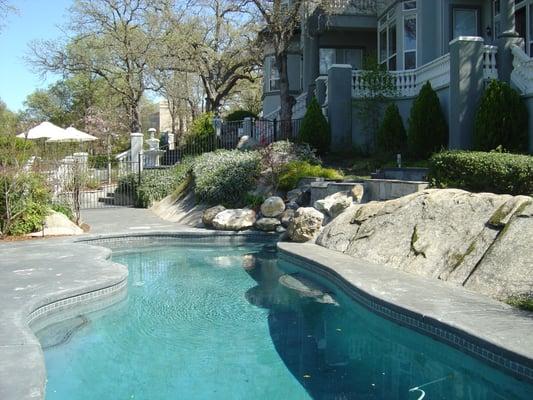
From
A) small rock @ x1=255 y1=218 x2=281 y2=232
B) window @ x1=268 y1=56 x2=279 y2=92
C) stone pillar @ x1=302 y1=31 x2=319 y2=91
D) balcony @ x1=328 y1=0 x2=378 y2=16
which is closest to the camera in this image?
small rock @ x1=255 y1=218 x2=281 y2=232

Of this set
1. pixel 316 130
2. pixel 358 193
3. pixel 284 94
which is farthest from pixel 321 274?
pixel 284 94

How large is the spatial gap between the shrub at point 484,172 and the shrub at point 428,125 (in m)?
4.92

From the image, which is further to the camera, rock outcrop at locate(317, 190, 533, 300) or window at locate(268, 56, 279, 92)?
window at locate(268, 56, 279, 92)

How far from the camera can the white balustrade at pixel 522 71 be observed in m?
14.3

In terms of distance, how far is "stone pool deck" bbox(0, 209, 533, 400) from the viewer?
5105 mm

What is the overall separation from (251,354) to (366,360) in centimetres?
129

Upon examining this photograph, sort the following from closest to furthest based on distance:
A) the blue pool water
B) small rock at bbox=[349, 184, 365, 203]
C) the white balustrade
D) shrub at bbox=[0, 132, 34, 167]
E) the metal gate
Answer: the blue pool water, shrub at bbox=[0, 132, 34, 167], small rock at bbox=[349, 184, 365, 203], the white balustrade, the metal gate

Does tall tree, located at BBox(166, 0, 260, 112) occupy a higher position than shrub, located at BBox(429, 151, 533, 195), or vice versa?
tall tree, located at BBox(166, 0, 260, 112)

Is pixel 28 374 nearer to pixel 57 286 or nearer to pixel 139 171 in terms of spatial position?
pixel 57 286

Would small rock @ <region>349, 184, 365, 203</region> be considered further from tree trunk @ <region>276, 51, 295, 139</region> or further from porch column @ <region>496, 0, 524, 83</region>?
tree trunk @ <region>276, 51, 295, 139</region>

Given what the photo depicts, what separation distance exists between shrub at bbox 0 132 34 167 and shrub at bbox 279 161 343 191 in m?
6.99

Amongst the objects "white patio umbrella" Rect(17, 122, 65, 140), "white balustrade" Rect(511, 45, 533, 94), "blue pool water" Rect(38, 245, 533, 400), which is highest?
"white balustrade" Rect(511, 45, 533, 94)

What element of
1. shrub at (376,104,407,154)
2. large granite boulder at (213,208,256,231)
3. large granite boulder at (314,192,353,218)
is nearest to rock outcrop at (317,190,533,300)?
large granite boulder at (314,192,353,218)

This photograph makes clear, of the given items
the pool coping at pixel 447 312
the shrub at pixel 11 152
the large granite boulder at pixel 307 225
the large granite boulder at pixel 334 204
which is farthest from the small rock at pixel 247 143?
the pool coping at pixel 447 312
